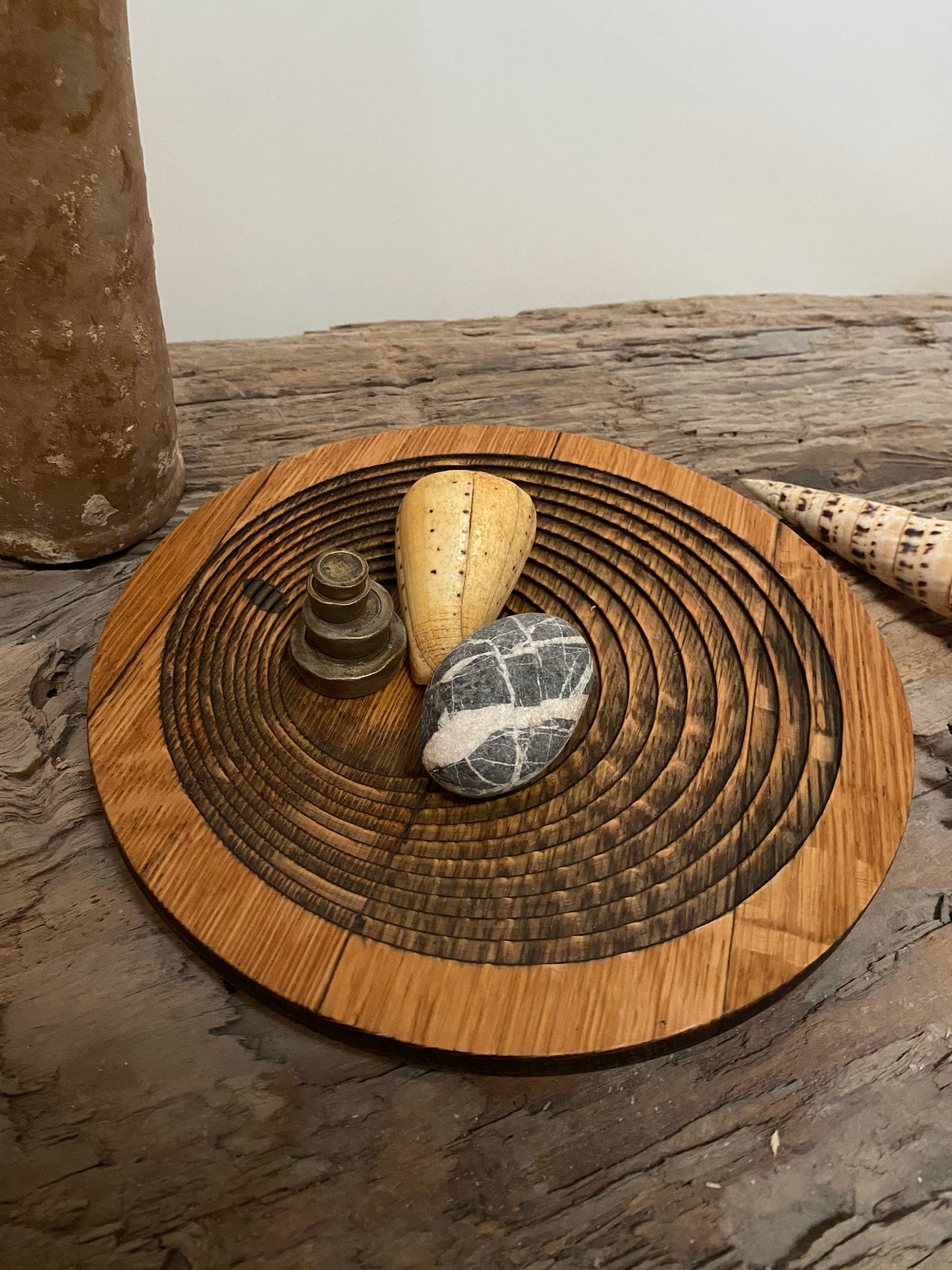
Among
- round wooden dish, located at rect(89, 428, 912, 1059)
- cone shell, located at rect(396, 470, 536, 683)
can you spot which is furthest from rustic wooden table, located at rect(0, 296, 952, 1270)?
cone shell, located at rect(396, 470, 536, 683)

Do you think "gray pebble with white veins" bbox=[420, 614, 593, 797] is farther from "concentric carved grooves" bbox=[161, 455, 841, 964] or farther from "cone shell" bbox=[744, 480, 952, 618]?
"cone shell" bbox=[744, 480, 952, 618]

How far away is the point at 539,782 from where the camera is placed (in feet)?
2.88

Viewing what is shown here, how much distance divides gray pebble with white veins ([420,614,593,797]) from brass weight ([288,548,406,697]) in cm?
9

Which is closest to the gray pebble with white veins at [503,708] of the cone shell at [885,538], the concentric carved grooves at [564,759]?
the concentric carved grooves at [564,759]

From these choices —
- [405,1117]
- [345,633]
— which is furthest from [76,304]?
[405,1117]

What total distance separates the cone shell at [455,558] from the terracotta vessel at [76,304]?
14.0 inches

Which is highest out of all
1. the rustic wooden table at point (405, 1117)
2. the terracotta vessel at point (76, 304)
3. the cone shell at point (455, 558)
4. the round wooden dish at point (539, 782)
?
the terracotta vessel at point (76, 304)

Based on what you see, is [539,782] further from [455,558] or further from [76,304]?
[76,304]

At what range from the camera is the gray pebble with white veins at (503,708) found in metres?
0.82

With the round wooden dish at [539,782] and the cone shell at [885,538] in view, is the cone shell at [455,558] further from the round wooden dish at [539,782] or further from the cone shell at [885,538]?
the cone shell at [885,538]

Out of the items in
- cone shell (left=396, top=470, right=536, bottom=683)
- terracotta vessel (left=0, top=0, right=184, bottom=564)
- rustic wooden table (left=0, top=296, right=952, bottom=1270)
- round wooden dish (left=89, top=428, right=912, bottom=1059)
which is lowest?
rustic wooden table (left=0, top=296, right=952, bottom=1270)

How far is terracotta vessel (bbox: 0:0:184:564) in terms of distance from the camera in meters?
0.87

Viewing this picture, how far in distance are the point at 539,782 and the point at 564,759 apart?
0.11 ft

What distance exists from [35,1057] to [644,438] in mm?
1051
